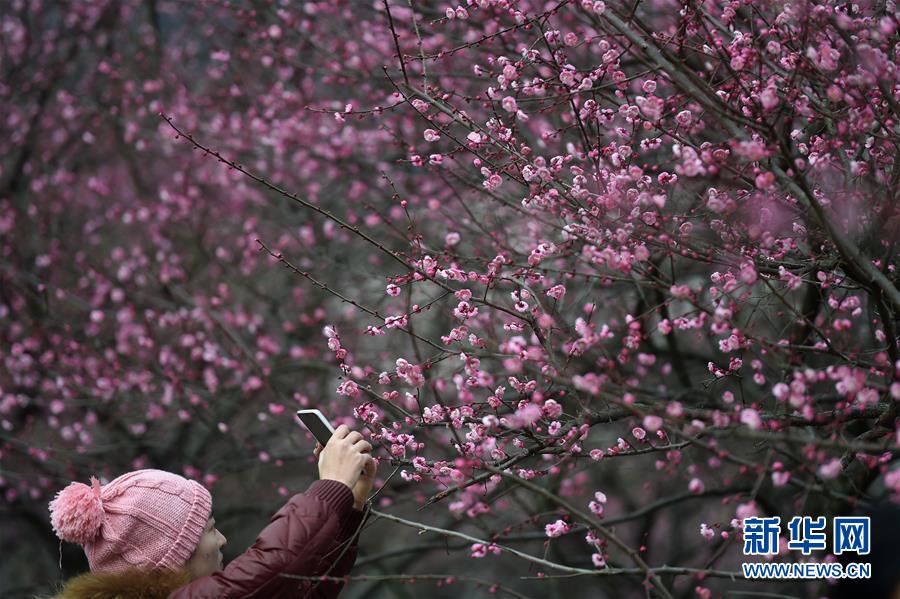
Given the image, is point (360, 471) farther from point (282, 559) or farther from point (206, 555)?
point (206, 555)

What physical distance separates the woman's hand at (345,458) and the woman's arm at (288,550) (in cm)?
3

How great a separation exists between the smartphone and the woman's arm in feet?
0.53

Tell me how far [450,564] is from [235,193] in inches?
174

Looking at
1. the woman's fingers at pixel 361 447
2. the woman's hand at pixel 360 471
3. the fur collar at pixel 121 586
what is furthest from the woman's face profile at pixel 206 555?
the woman's fingers at pixel 361 447

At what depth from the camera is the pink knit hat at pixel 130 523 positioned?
274 centimetres

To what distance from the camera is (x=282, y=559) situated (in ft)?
8.34

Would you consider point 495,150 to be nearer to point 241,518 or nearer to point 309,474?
point 241,518

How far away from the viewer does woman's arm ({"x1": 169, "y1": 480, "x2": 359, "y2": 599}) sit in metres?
2.54

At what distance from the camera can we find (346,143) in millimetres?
7766

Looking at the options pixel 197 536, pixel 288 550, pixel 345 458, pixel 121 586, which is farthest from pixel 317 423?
pixel 121 586

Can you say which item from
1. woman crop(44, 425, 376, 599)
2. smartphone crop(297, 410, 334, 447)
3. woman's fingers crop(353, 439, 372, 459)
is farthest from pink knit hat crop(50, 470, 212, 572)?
woman's fingers crop(353, 439, 372, 459)

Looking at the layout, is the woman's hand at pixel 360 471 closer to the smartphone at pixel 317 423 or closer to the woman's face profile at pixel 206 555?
the smartphone at pixel 317 423

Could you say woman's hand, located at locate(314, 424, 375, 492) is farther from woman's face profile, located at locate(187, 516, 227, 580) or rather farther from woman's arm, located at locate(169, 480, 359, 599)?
woman's face profile, located at locate(187, 516, 227, 580)

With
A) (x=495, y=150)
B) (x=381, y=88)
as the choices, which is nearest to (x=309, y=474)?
(x=381, y=88)
